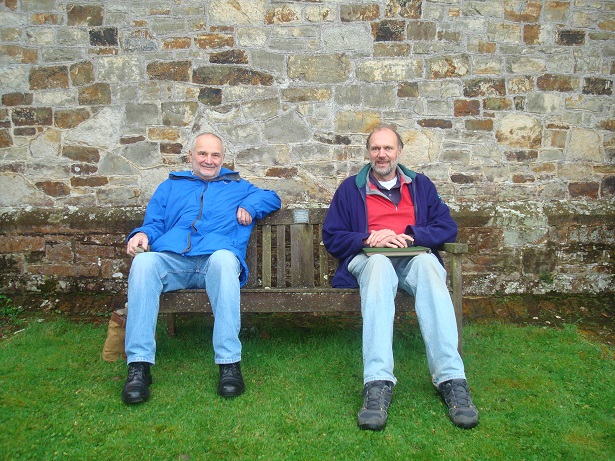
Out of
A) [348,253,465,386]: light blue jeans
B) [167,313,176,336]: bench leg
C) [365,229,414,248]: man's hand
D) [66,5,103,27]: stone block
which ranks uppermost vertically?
[66,5,103,27]: stone block

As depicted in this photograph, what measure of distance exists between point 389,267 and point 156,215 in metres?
1.61

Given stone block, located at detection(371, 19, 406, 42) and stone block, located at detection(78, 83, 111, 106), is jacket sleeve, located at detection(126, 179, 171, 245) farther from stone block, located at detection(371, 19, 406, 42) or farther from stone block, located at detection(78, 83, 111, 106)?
stone block, located at detection(371, 19, 406, 42)

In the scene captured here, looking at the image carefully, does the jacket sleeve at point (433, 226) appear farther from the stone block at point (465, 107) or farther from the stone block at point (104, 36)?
the stone block at point (104, 36)

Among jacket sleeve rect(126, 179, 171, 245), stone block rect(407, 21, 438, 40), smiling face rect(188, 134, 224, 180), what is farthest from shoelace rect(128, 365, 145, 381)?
stone block rect(407, 21, 438, 40)

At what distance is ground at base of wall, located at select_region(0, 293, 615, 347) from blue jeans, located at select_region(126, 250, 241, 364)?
3.24 ft

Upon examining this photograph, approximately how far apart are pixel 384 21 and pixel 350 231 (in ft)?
7.02

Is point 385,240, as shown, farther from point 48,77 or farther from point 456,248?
point 48,77

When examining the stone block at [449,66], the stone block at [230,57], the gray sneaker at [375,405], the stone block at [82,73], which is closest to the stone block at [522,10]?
the stone block at [449,66]

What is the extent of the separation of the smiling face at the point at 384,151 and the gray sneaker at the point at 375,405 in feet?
4.60

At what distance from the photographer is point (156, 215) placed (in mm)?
3428

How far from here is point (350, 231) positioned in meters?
3.32

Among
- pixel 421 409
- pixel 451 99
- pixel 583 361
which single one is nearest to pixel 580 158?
pixel 451 99

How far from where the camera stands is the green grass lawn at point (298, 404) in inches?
88.2

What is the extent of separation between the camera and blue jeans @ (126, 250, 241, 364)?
9.21ft
